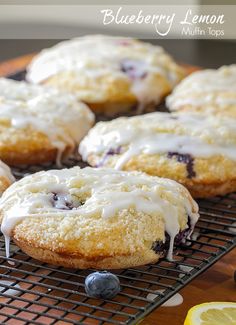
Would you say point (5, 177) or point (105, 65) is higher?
point (105, 65)

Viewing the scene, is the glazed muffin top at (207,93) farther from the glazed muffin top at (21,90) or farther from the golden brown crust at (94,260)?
the golden brown crust at (94,260)

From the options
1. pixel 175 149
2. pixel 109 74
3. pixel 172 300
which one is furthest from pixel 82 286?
pixel 109 74

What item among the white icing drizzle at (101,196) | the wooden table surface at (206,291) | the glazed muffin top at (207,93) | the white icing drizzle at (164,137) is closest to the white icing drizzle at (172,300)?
the wooden table surface at (206,291)

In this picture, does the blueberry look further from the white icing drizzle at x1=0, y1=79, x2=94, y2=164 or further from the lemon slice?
the white icing drizzle at x1=0, y1=79, x2=94, y2=164

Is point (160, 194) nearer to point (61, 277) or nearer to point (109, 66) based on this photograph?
point (61, 277)

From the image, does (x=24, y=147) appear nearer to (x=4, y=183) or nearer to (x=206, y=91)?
(x=4, y=183)
